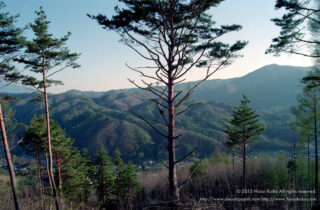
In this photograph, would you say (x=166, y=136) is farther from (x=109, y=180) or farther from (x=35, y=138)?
(x=109, y=180)

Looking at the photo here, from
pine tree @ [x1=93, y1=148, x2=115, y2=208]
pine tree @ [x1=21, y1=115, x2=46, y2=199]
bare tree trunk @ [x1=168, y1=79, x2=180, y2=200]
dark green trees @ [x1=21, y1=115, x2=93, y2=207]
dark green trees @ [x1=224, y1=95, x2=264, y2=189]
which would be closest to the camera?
bare tree trunk @ [x1=168, y1=79, x2=180, y2=200]

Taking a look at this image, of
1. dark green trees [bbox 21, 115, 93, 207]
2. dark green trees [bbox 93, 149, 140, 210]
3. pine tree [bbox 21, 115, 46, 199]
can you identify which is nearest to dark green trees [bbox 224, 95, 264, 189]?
dark green trees [bbox 93, 149, 140, 210]

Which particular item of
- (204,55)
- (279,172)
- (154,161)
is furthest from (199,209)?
(154,161)

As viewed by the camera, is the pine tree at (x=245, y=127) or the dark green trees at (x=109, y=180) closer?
the pine tree at (x=245, y=127)

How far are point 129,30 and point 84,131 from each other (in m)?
145

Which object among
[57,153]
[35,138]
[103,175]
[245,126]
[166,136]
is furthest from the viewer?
[103,175]

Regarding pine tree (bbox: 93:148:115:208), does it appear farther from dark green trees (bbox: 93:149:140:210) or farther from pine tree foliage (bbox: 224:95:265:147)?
pine tree foliage (bbox: 224:95:265:147)

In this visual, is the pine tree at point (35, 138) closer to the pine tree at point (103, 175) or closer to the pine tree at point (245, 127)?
the pine tree at point (103, 175)

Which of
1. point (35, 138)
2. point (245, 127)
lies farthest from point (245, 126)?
point (35, 138)

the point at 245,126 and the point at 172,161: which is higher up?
the point at 245,126

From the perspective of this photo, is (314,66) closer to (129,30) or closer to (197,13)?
(197,13)

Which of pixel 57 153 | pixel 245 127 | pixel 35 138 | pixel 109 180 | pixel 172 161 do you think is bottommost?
pixel 109 180

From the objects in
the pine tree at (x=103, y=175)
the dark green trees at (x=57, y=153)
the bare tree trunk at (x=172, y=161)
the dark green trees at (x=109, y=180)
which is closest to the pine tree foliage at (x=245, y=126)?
the dark green trees at (x=109, y=180)

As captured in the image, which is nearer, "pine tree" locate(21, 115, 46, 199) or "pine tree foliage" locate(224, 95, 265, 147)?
"pine tree" locate(21, 115, 46, 199)
